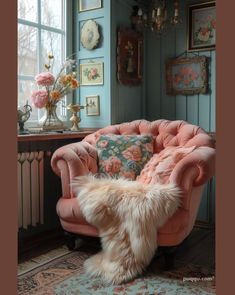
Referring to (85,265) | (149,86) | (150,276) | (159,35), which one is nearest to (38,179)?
(85,265)

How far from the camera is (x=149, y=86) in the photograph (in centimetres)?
351

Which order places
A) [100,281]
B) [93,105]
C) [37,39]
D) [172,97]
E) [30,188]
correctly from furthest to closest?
[172,97] → [93,105] → [37,39] → [30,188] → [100,281]

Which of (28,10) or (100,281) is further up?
(28,10)

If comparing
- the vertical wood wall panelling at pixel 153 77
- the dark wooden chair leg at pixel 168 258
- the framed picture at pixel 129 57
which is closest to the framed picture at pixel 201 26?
the vertical wood wall panelling at pixel 153 77

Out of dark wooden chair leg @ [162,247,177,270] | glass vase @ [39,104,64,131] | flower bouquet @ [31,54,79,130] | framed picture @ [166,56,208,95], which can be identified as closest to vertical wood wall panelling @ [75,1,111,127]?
flower bouquet @ [31,54,79,130]

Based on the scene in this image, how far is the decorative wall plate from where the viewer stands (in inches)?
122

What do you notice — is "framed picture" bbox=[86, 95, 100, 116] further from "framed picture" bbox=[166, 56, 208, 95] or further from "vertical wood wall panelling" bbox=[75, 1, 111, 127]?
"framed picture" bbox=[166, 56, 208, 95]

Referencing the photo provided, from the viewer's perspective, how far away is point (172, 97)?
334 cm

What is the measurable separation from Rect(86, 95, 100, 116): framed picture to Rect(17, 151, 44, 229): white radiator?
751 millimetres

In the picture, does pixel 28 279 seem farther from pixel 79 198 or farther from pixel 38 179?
pixel 38 179

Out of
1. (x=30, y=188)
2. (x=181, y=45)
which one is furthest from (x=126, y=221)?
(x=181, y=45)

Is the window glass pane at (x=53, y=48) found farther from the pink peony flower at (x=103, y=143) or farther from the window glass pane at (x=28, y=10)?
the pink peony flower at (x=103, y=143)

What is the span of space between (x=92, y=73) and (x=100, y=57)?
17 centimetres

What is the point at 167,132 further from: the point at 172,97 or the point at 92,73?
the point at 92,73
